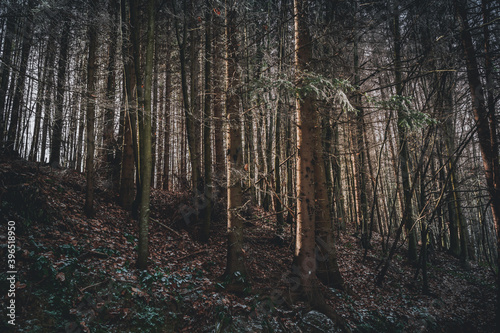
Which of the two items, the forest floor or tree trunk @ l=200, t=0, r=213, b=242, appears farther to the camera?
tree trunk @ l=200, t=0, r=213, b=242

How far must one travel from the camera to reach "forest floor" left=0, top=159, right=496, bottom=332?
4.10 meters

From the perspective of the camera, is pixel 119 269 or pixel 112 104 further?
pixel 112 104

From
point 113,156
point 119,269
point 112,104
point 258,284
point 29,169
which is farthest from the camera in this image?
point 113,156

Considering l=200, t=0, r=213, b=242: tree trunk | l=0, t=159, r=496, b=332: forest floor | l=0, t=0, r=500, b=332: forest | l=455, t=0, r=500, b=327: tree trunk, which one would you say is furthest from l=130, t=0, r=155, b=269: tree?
l=455, t=0, r=500, b=327: tree trunk

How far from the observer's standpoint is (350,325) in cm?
561

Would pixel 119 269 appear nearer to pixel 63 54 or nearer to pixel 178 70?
pixel 63 54

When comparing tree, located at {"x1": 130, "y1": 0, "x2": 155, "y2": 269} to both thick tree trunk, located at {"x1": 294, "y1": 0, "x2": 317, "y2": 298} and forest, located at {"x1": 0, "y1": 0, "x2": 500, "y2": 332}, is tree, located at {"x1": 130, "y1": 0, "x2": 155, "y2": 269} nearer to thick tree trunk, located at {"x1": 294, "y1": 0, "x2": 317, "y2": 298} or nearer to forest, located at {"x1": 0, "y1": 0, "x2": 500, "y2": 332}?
forest, located at {"x1": 0, "y1": 0, "x2": 500, "y2": 332}

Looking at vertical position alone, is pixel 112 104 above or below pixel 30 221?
above

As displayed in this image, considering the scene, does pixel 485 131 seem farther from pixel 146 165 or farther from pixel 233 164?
pixel 146 165

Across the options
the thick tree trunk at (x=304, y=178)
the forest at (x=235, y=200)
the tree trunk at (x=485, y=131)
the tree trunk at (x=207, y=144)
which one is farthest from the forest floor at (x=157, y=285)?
the tree trunk at (x=485, y=131)

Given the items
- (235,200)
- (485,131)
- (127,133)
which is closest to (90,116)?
(127,133)

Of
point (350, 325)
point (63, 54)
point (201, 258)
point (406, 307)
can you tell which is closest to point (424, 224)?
point (406, 307)

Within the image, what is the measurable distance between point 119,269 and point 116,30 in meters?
7.89

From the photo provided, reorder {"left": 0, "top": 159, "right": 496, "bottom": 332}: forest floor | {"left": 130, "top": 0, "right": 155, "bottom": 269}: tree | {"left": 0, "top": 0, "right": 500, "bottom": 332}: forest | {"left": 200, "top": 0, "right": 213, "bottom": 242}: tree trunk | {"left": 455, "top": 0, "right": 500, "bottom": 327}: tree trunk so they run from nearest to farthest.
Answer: {"left": 0, "top": 159, "right": 496, "bottom": 332}: forest floor → {"left": 0, "top": 0, "right": 500, "bottom": 332}: forest → {"left": 130, "top": 0, "right": 155, "bottom": 269}: tree → {"left": 455, "top": 0, "right": 500, "bottom": 327}: tree trunk → {"left": 200, "top": 0, "right": 213, "bottom": 242}: tree trunk
